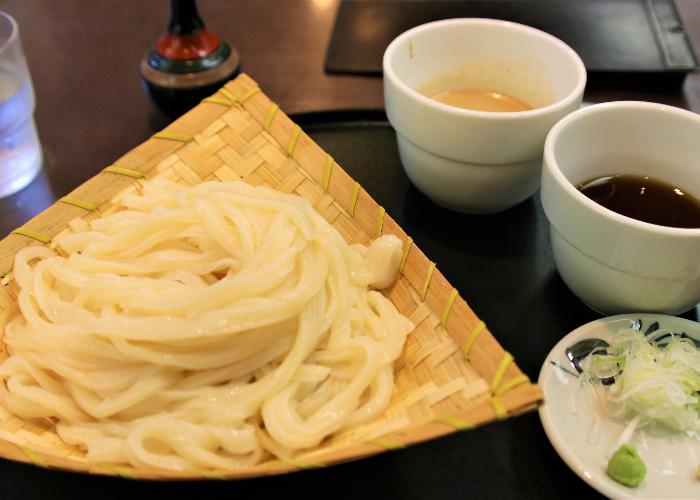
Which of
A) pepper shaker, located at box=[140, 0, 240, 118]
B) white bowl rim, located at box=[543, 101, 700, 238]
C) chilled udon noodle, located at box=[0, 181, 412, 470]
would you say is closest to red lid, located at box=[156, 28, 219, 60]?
pepper shaker, located at box=[140, 0, 240, 118]

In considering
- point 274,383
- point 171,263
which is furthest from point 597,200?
point 171,263

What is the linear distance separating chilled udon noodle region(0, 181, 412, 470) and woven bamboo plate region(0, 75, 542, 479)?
0.04 m

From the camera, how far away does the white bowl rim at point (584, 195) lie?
1.27 m

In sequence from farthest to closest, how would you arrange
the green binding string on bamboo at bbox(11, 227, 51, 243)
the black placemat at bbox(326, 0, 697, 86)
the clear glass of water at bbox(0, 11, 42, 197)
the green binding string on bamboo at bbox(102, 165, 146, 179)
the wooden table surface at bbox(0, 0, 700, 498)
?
the black placemat at bbox(326, 0, 697, 86) → the wooden table surface at bbox(0, 0, 700, 498) → the clear glass of water at bbox(0, 11, 42, 197) → the green binding string on bamboo at bbox(102, 165, 146, 179) → the green binding string on bamboo at bbox(11, 227, 51, 243)

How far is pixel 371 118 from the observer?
2020 mm

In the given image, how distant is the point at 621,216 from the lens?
1302 millimetres

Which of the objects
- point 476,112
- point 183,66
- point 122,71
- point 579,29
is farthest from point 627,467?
point 122,71

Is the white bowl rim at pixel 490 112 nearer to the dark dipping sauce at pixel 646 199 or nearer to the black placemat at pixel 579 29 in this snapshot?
the dark dipping sauce at pixel 646 199

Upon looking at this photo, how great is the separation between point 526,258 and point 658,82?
986mm

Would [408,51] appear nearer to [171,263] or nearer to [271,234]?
[271,234]

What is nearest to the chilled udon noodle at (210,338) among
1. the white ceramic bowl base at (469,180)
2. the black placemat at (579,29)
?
the white ceramic bowl base at (469,180)

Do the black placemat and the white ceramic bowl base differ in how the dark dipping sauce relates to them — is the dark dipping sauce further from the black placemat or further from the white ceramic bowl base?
the black placemat

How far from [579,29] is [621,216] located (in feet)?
4.46

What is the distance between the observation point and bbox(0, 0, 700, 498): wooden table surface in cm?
202
